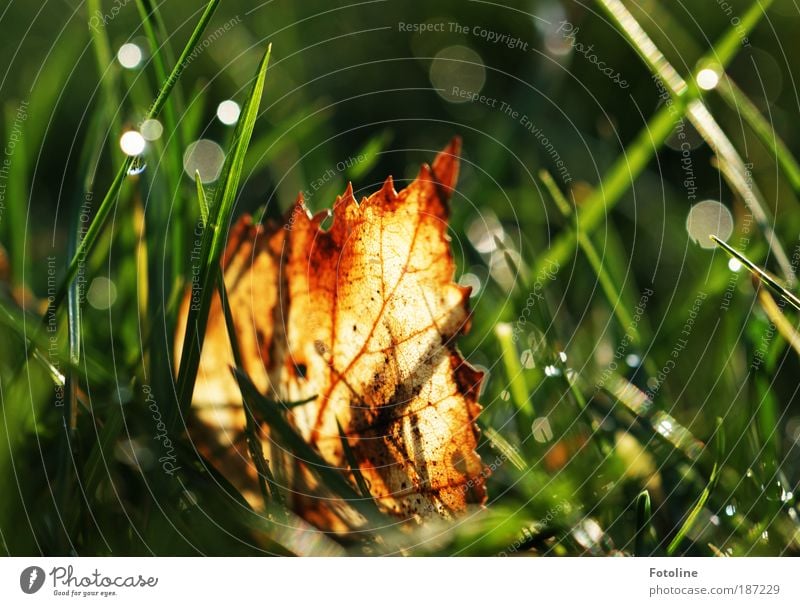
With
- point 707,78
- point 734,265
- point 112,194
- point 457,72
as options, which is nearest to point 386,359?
point 112,194

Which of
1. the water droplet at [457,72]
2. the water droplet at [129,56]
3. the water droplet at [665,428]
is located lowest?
the water droplet at [665,428]

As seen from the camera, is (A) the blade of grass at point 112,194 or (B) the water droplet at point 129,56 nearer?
(A) the blade of grass at point 112,194

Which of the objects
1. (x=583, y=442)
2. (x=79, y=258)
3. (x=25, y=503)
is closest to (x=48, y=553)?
(x=25, y=503)

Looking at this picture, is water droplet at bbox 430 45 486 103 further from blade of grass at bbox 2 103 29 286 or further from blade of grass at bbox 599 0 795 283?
blade of grass at bbox 2 103 29 286

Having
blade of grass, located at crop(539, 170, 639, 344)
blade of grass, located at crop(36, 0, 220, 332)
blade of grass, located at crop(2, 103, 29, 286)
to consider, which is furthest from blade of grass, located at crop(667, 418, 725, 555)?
blade of grass, located at crop(2, 103, 29, 286)

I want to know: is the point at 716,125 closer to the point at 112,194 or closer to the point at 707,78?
the point at 707,78

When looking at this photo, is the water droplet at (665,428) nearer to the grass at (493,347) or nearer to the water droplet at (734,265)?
the grass at (493,347)

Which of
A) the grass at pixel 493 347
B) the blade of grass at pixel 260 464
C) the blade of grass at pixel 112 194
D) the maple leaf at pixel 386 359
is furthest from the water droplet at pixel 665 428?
the blade of grass at pixel 112 194
